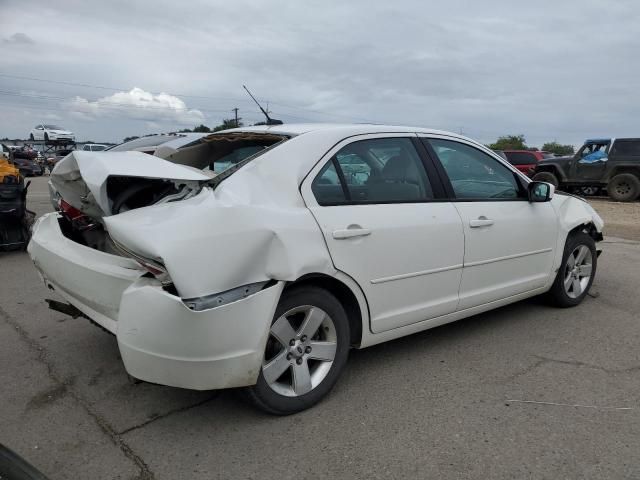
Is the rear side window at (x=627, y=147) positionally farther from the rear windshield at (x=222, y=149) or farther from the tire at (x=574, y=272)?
the rear windshield at (x=222, y=149)

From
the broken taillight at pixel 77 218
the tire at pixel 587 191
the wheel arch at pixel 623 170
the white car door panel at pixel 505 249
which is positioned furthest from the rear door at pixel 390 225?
the tire at pixel 587 191

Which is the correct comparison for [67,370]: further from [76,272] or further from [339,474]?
[339,474]

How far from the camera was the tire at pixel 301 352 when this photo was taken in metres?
2.67

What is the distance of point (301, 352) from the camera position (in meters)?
2.80

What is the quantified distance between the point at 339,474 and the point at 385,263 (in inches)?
47.7

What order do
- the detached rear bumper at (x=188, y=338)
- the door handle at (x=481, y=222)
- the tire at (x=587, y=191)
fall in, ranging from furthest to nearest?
1. the tire at (x=587, y=191)
2. the door handle at (x=481, y=222)
3. the detached rear bumper at (x=188, y=338)

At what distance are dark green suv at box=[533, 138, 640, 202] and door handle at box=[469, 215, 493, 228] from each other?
545 inches

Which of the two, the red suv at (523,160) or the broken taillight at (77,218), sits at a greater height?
the broken taillight at (77,218)

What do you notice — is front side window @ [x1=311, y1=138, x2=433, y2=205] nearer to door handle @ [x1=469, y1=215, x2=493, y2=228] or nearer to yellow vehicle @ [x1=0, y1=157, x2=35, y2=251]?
door handle @ [x1=469, y1=215, x2=493, y2=228]

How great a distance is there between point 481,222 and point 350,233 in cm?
121

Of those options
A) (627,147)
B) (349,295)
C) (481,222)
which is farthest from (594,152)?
(349,295)

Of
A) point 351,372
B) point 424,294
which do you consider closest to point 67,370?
point 351,372

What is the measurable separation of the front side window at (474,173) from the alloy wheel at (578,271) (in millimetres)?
1022

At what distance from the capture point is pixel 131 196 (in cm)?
286
